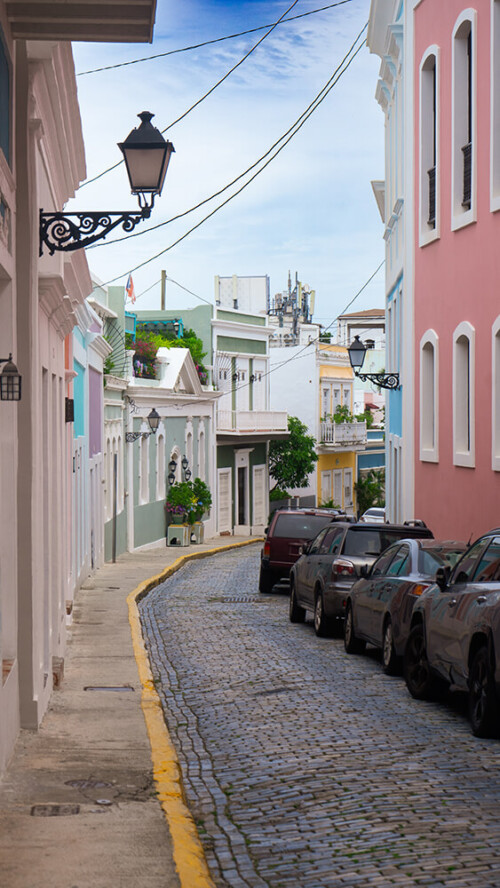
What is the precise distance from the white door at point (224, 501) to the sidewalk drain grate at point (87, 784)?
120 ft

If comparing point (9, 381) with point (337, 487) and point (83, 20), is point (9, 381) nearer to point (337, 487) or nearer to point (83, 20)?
point (83, 20)

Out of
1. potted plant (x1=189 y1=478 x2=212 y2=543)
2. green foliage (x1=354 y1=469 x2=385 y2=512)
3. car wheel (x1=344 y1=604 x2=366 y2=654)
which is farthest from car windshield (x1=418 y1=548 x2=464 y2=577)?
green foliage (x1=354 y1=469 x2=385 y2=512)

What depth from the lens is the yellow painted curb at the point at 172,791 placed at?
6270mm

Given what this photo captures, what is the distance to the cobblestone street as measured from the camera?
6363 millimetres

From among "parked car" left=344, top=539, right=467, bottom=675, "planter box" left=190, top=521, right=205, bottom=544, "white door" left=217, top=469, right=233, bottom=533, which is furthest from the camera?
"white door" left=217, top=469, right=233, bottom=533

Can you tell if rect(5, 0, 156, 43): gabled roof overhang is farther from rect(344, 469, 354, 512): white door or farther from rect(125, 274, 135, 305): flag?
rect(344, 469, 354, 512): white door

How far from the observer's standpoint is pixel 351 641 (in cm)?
1471

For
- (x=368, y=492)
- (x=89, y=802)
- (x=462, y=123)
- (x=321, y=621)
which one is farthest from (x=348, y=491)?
(x=89, y=802)

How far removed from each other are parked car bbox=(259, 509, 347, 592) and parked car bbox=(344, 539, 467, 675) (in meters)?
8.95

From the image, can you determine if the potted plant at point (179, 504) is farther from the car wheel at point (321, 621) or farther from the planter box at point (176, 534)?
the car wheel at point (321, 621)

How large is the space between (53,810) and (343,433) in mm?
50621

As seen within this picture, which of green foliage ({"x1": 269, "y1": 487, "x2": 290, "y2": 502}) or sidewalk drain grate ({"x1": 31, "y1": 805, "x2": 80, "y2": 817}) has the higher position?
green foliage ({"x1": 269, "y1": 487, "x2": 290, "y2": 502})

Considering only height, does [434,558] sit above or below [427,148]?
below

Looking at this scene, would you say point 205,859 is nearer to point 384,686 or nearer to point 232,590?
point 384,686
